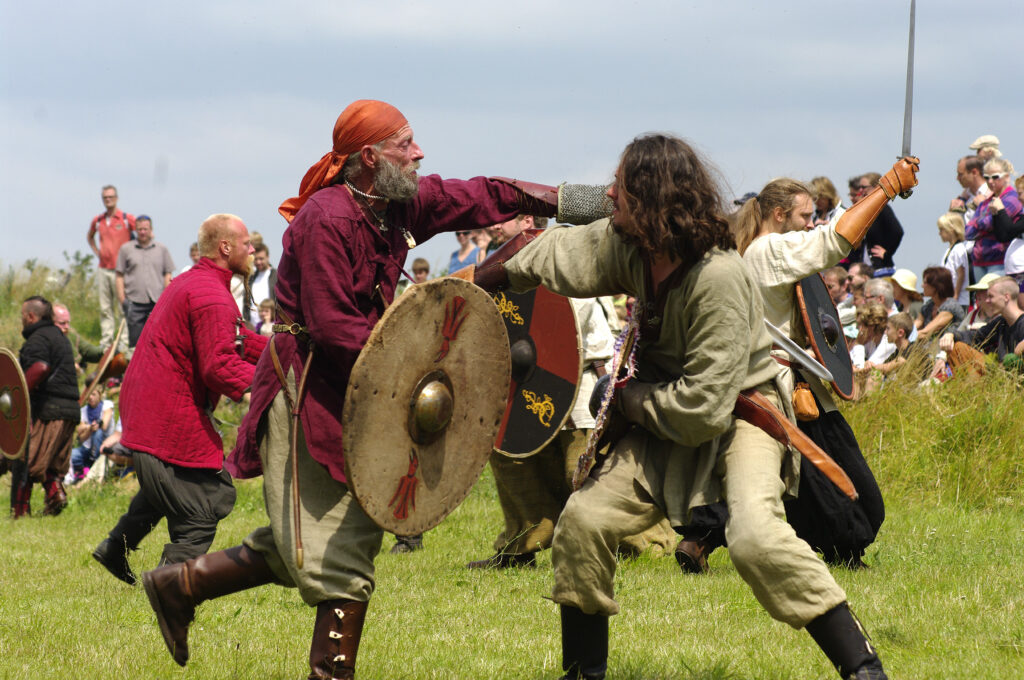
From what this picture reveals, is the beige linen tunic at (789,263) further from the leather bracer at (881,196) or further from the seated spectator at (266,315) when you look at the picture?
the seated spectator at (266,315)

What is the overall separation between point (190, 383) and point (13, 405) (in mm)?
3043

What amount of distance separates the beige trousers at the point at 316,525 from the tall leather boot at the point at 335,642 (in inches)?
1.5

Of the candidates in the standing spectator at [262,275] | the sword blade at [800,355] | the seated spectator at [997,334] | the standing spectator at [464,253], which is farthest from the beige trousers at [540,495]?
the standing spectator at [262,275]

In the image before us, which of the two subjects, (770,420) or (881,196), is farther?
(881,196)

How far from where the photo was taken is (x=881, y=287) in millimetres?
8977

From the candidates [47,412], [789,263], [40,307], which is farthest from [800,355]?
[40,307]

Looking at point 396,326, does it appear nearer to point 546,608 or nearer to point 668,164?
point 668,164

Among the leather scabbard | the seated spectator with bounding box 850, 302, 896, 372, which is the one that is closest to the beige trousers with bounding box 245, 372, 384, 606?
the leather scabbard

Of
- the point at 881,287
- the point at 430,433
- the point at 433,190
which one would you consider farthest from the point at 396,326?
the point at 881,287

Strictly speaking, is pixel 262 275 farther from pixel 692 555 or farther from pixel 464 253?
pixel 692 555

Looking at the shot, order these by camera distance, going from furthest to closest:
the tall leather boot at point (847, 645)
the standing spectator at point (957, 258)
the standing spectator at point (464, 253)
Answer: the standing spectator at point (464, 253)
the standing spectator at point (957, 258)
the tall leather boot at point (847, 645)

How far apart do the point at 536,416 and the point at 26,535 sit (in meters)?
5.03

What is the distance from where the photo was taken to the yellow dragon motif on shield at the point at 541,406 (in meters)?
5.72

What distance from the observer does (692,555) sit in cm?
591
